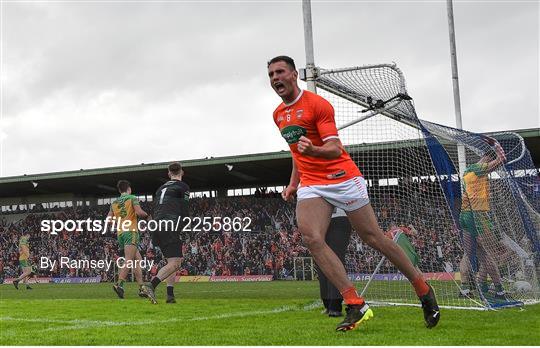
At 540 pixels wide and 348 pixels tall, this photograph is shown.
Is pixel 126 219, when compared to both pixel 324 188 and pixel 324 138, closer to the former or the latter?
pixel 324 188

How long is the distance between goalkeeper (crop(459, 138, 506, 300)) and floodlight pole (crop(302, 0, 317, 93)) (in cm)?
258

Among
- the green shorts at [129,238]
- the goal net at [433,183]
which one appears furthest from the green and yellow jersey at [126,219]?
the goal net at [433,183]

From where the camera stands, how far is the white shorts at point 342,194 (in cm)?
552

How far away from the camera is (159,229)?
10336 mm

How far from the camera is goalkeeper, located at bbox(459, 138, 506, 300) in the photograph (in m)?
8.91

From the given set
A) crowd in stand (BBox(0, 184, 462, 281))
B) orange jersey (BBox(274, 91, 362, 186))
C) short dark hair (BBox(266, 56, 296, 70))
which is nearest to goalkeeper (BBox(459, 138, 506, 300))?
orange jersey (BBox(274, 91, 362, 186))

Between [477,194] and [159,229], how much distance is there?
4.92 metres

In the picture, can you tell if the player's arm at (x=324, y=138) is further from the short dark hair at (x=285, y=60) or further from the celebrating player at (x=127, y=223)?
the celebrating player at (x=127, y=223)

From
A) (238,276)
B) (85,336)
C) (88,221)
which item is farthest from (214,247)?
(85,336)

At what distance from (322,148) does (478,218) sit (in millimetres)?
4664

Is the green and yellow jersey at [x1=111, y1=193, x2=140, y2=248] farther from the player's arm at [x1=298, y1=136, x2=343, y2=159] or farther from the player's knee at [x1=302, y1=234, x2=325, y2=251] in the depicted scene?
the player's arm at [x1=298, y1=136, x2=343, y2=159]

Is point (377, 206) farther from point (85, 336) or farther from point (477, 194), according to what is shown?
point (85, 336)

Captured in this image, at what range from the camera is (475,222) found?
9070mm

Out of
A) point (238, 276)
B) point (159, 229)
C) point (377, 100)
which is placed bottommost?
point (238, 276)
